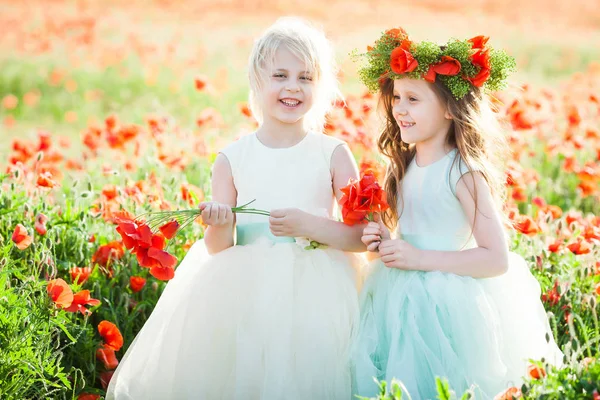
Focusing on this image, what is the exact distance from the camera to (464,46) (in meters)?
3.27

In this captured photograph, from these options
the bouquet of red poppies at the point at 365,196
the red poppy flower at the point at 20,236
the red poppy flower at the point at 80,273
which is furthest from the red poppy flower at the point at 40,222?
the bouquet of red poppies at the point at 365,196

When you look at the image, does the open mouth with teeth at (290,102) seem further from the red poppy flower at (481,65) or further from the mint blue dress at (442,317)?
the red poppy flower at (481,65)

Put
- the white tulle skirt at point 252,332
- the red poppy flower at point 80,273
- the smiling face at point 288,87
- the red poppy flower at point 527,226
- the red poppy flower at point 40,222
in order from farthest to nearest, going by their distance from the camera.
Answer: the red poppy flower at point 527,226 → the red poppy flower at point 80,273 → the red poppy flower at point 40,222 → the smiling face at point 288,87 → the white tulle skirt at point 252,332

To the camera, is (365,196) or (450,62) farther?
(450,62)

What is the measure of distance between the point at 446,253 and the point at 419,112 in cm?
58

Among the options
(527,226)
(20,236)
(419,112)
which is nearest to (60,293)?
(20,236)

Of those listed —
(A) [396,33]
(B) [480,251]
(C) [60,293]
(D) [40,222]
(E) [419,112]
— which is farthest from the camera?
(D) [40,222]

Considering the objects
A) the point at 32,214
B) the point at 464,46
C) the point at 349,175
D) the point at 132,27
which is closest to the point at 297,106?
the point at 349,175

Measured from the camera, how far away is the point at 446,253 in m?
3.23

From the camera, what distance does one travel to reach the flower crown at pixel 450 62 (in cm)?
325

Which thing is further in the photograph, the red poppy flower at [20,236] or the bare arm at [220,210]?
the red poppy flower at [20,236]

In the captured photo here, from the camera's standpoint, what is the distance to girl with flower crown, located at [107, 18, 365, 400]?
3.13 metres

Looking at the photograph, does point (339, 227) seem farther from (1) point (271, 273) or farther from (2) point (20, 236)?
(2) point (20, 236)

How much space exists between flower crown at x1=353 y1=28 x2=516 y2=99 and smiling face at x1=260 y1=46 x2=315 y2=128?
330mm
